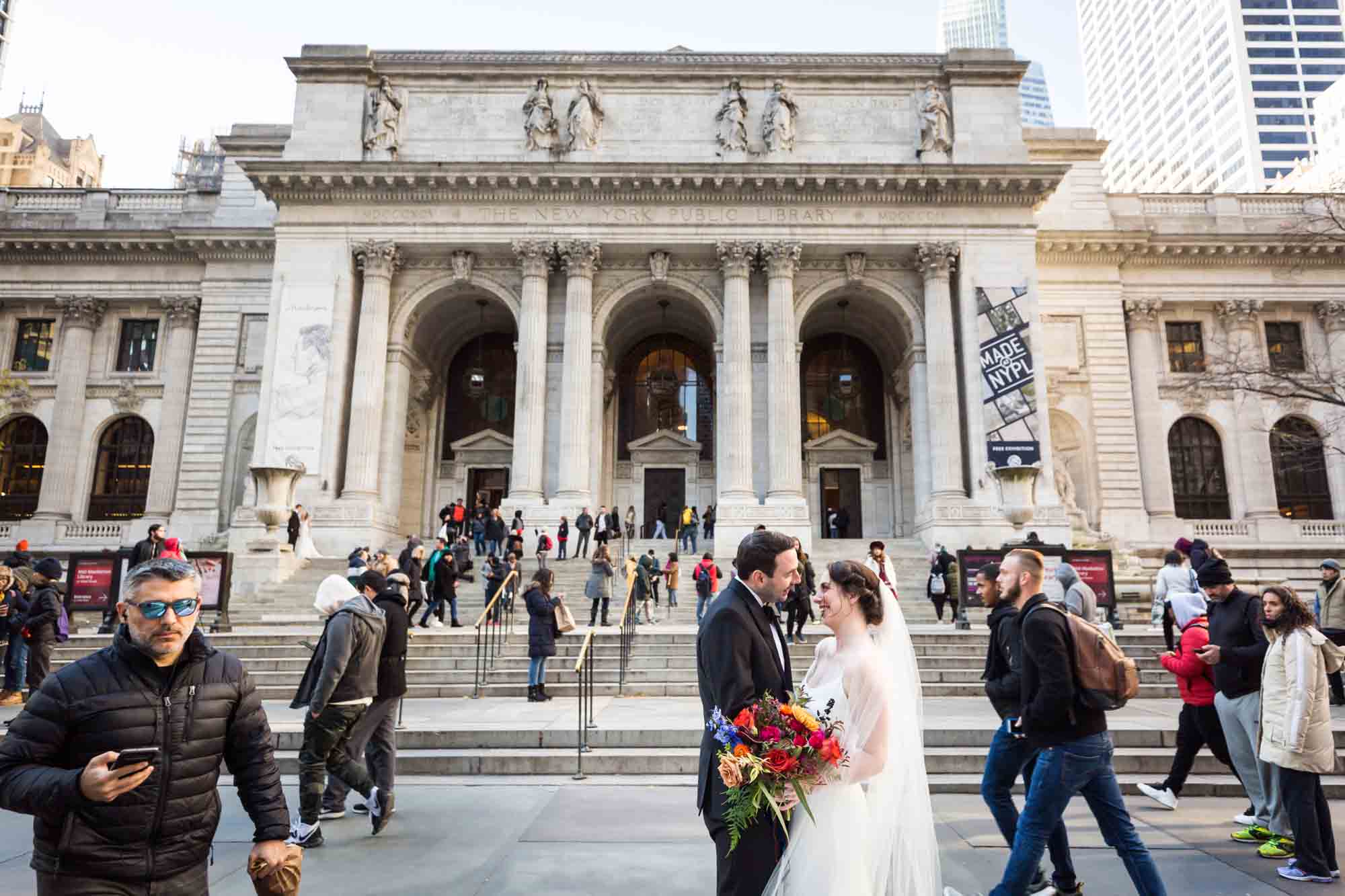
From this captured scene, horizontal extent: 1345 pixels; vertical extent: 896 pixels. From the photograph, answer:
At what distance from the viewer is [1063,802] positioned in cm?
477

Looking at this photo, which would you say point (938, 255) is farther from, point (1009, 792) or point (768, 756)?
point (768, 756)

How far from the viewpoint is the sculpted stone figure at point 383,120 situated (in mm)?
29569

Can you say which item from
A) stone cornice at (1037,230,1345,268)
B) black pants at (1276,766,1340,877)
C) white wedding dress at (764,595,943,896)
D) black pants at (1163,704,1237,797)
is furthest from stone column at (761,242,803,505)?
white wedding dress at (764,595,943,896)

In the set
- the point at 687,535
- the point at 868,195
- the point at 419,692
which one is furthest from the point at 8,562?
the point at 868,195

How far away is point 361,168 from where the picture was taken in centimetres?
2853

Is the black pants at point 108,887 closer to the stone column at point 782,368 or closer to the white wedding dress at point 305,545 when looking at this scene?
the white wedding dress at point 305,545

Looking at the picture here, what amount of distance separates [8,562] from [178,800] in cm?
1386

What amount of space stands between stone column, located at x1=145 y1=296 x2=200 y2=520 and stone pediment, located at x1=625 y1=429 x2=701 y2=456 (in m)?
18.0

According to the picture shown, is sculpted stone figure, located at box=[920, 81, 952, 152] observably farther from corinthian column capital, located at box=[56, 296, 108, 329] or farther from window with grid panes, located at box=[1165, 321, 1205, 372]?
corinthian column capital, located at box=[56, 296, 108, 329]

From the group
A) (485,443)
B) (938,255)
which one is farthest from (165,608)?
(485,443)

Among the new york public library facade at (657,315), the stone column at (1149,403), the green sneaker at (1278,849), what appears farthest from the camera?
the stone column at (1149,403)

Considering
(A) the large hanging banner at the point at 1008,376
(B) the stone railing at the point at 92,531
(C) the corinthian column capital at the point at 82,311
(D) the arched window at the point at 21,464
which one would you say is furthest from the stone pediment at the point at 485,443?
(A) the large hanging banner at the point at 1008,376

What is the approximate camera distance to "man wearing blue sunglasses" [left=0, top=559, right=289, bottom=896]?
9.37 feet

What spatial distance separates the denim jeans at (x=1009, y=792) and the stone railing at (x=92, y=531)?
3545 centimetres
